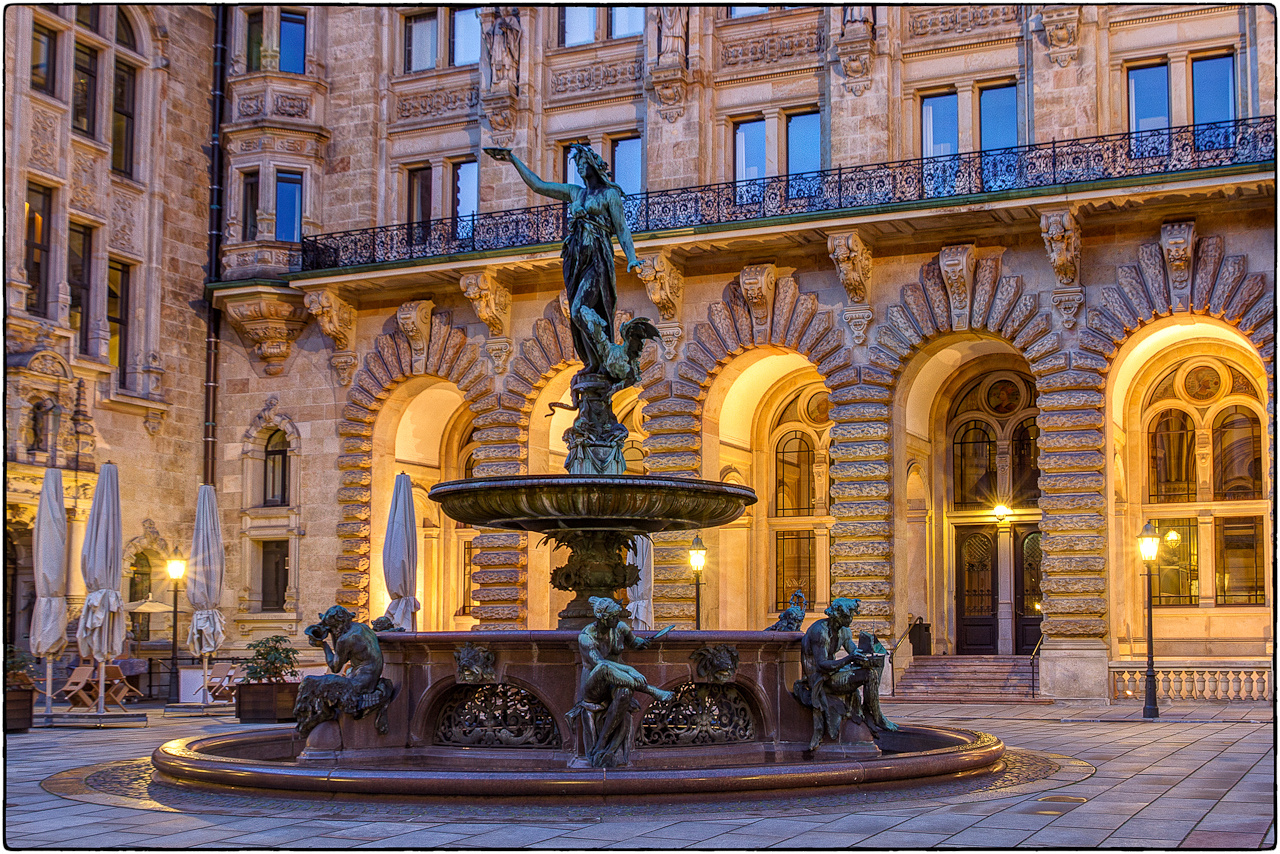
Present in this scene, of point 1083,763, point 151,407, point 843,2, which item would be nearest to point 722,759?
point 1083,763

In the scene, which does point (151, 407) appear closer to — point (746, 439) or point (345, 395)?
point (345, 395)

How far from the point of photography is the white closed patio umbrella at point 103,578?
74.1ft

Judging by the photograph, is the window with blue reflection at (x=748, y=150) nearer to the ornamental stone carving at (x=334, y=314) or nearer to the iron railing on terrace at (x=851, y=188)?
the iron railing on terrace at (x=851, y=188)

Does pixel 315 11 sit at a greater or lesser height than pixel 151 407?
greater

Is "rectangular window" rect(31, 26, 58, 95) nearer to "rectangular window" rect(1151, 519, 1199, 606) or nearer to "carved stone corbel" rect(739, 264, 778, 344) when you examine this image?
"carved stone corbel" rect(739, 264, 778, 344)

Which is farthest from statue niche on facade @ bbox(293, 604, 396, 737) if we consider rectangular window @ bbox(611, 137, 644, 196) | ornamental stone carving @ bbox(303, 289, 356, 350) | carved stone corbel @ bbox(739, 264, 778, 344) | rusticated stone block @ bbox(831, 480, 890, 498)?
ornamental stone carving @ bbox(303, 289, 356, 350)

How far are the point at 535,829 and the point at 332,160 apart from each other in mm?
27363

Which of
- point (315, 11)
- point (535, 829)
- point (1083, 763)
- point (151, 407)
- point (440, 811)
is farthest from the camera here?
point (315, 11)

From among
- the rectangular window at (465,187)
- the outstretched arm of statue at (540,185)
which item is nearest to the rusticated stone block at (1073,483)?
the rectangular window at (465,187)

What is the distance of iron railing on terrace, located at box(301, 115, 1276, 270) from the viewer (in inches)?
1009

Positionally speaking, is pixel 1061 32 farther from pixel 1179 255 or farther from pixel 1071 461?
pixel 1071 461

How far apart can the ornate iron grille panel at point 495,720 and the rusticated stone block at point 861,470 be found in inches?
646

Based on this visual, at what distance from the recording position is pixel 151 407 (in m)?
32.3

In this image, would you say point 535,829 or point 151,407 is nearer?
point 535,829
